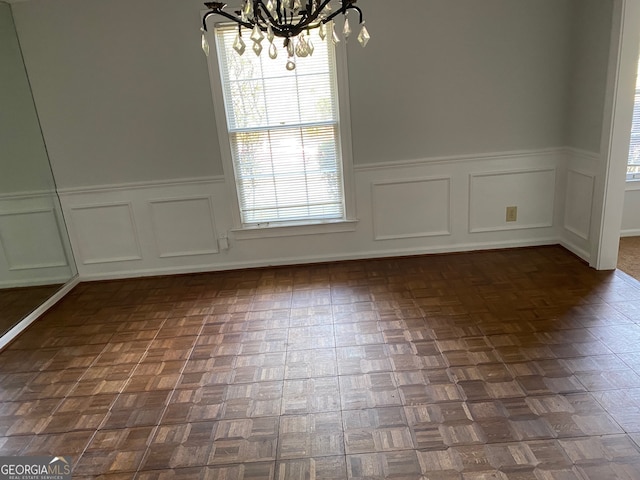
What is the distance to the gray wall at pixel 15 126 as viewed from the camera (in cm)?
306

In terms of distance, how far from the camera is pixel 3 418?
84.2 inches

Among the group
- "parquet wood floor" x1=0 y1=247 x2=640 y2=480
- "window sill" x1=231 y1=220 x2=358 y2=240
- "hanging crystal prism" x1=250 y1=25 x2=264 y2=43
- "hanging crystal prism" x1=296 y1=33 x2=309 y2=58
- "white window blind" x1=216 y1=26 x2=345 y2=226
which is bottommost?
"parquet wood floor" x1=0 y1=247 x2=640 y2=480

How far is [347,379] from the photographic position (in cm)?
223

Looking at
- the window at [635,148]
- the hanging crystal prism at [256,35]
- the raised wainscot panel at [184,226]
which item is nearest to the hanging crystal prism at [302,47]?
the hanging crystal prism at [256,35]

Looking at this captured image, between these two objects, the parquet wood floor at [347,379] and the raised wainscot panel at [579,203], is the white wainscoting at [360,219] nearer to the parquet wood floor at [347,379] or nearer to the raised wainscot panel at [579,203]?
the raised wainscot panel at [579,203]

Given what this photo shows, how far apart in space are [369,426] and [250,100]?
2.51 meters

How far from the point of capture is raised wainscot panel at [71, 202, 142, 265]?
11.9 ft

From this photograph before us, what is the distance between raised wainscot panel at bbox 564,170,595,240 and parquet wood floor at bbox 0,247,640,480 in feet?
0.93

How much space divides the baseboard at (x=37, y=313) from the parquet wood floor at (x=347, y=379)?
0.06m

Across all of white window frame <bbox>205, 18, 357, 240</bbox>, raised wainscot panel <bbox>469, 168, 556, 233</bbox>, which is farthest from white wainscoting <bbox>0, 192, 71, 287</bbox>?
raised wainscot panel <bbox>469, 168, 556, 233</bbox>

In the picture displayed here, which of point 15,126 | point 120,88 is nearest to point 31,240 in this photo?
point 15,126

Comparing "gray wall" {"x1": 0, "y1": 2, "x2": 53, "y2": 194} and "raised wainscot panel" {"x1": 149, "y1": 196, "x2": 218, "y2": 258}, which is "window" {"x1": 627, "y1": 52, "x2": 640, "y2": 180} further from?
"gray wall" {"x1": 0, "y1": 2, "x2": 53, "y2": 194}

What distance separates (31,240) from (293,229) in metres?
1.95

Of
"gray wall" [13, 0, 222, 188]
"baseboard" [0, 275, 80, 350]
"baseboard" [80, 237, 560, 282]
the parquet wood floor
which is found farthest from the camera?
"baseboard" [80, 237, 560, 282]
